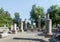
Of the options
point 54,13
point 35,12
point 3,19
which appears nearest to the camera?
point 3,19

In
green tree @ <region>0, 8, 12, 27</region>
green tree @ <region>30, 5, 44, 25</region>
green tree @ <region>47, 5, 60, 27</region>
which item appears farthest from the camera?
green tree @ <region>30, 5, 44, 25</region>

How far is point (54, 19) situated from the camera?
7862 cm

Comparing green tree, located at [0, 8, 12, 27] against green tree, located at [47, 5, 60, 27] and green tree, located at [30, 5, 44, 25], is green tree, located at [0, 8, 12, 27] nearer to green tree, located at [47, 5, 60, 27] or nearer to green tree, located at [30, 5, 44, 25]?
green tree, located at [30, 5, 44, 25]

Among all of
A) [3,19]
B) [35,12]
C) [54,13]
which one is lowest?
[3,19]

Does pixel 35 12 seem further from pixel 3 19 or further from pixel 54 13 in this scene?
pixel 3 19

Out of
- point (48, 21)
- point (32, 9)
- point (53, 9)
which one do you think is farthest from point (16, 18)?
point (48, 21)

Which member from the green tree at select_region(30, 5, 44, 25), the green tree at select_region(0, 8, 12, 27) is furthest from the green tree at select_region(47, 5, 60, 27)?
the green tree at select_region(0, 8, 12, 27)

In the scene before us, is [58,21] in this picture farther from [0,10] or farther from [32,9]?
[0,10]

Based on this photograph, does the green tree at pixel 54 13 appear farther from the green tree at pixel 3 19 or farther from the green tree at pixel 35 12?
the green tree at pixel 3 19

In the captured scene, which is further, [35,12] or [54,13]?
[35,12]

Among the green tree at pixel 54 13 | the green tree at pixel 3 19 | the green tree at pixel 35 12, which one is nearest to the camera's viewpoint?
the green tree at pixel 3 19

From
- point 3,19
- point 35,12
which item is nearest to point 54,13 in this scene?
point 35,12

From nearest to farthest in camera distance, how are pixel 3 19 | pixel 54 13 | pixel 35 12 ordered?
pixel 3 19 < pixel 54 13 < pixel 35 12

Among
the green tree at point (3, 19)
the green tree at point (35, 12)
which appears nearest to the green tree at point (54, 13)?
the green tree at point (35, 12)
